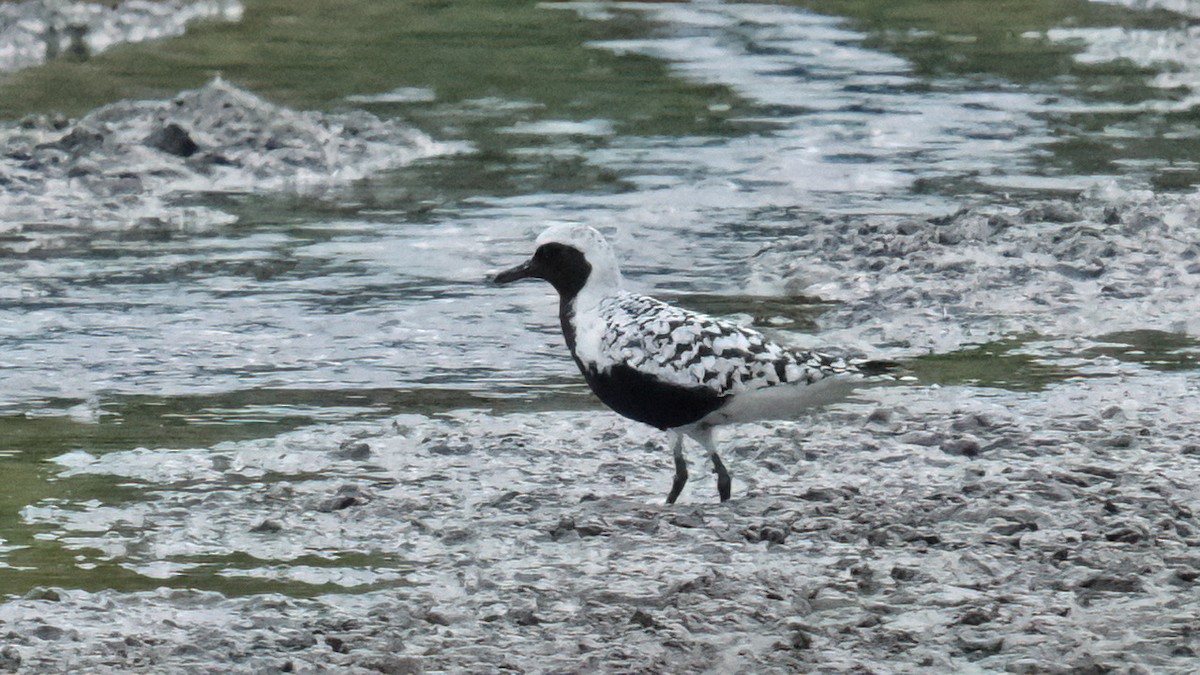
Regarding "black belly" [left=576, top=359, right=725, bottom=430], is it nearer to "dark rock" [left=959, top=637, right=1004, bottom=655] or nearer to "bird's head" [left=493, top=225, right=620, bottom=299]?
"bird's head" [left=493, top=225, right=620, bottom=299]

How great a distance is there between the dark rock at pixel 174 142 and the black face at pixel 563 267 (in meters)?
7.85

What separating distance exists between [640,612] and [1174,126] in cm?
Answer: 1144

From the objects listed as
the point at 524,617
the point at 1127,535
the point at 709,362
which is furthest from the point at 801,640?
the point at 709,362

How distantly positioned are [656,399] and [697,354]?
0.70 ft

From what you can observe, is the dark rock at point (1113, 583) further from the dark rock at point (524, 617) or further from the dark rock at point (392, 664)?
the dark rock at point (392, 664)

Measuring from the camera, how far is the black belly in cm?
764

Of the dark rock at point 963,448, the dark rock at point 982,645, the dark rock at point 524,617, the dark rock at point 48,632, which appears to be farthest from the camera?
the dark rock at point 963,448

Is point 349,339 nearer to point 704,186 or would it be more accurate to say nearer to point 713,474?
point 713,474

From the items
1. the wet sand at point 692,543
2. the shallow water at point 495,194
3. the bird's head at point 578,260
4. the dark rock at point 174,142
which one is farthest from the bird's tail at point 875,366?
the dark rock at point 174,142

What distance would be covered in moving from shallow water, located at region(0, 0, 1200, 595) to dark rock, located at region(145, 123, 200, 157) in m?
1.12

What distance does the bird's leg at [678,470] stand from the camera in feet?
25.3

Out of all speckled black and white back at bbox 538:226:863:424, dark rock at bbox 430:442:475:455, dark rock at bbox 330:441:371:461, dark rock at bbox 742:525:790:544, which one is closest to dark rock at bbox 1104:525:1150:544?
dark rock at bbox 742:525:790:544

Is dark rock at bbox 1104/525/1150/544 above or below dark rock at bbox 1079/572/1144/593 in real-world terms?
above

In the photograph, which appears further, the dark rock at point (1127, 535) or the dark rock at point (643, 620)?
the dark rock at point (1127, 535)
